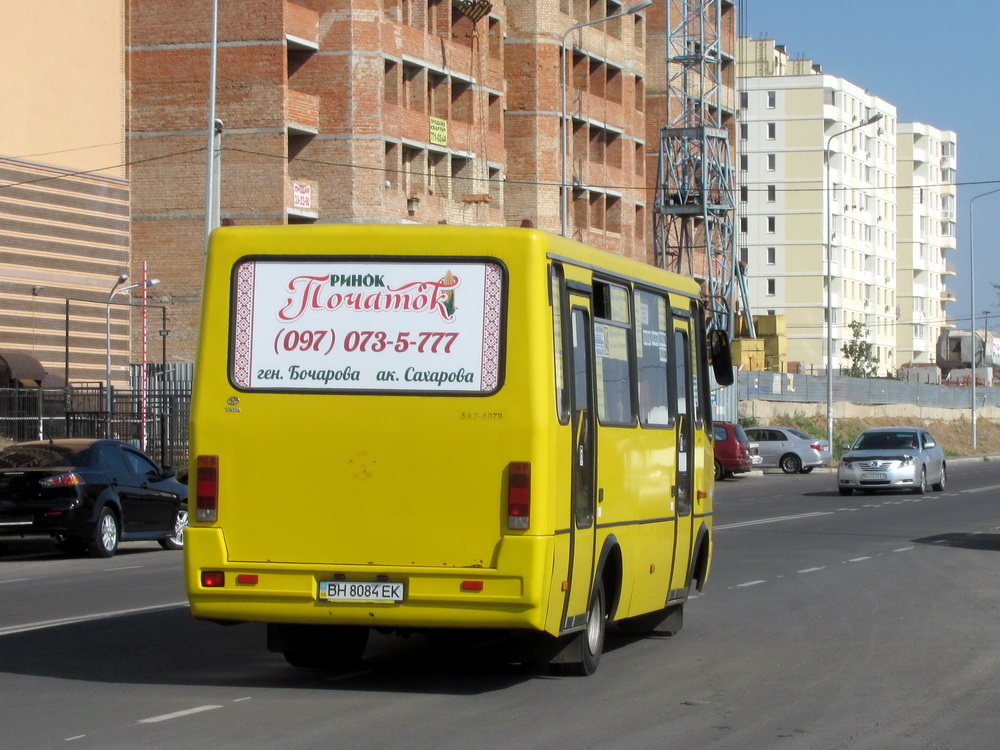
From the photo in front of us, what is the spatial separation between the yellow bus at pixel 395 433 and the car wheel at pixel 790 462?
44738mm

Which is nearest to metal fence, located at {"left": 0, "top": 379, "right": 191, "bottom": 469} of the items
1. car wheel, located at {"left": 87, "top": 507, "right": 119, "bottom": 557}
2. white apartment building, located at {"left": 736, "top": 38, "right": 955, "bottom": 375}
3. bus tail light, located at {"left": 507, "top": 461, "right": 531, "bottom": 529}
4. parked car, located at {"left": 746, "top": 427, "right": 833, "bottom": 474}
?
car wheel, located at {"left": 87, "top": 507, "right": 119, "bottom": 557}

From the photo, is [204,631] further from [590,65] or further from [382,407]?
[590,65]

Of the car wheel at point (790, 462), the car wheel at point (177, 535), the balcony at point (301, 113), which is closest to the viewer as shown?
the car wheel at point (177, 535)

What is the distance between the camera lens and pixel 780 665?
36.2 feet

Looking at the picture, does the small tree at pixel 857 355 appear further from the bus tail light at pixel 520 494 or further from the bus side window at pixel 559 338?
the bus tail light at pixel 520 494

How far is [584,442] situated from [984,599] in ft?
24.0

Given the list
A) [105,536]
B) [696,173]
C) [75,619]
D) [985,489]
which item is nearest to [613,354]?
[75,619]

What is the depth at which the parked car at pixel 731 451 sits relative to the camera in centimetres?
4728

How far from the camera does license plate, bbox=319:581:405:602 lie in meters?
9.31

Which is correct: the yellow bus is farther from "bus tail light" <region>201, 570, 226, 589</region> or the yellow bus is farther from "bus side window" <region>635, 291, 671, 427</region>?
"bus side window" <region>635, 291, 671, 427</region>

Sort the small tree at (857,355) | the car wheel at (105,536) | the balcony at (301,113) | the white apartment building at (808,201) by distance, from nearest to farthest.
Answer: the car wheel at (105,536) < the balcony at (301,113) < the small tree at (857,355) < the white apartment building at (808,201)

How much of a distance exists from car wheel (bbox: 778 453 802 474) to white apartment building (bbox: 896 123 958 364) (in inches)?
3569

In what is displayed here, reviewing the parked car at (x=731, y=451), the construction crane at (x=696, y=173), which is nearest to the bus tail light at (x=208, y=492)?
the parked car at (x=731, y=451)

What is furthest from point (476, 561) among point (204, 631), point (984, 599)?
point (984, 599)
